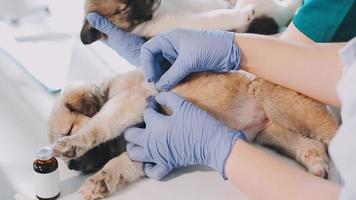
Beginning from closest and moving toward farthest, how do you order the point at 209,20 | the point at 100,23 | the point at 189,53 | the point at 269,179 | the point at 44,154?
the point at 269,179 < the point at 44,154 < the point at 189,53 < the point at 100,23 < the point at 209,20

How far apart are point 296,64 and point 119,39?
0.67 m

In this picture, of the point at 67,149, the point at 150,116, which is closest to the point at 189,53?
the point at 150,116

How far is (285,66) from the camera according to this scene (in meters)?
→ 1.23

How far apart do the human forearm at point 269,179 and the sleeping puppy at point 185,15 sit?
70cm

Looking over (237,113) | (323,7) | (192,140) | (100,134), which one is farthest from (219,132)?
(323,7)

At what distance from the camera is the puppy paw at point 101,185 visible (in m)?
1.12

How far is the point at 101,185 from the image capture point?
113 cm

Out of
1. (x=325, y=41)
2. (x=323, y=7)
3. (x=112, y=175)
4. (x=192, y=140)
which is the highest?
(x=323, y=7)

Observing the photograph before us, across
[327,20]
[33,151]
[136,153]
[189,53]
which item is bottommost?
[33,151]

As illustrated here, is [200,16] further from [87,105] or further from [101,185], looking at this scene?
[101,185]

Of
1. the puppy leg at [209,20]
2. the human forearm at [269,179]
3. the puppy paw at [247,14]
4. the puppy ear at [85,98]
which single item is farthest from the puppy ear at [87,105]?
the puppy paw at [247,14]

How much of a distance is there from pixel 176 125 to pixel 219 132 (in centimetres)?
13

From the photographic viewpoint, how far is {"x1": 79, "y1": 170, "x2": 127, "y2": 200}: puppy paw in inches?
44.1

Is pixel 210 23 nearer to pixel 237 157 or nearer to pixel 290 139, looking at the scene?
pixel 290 139
